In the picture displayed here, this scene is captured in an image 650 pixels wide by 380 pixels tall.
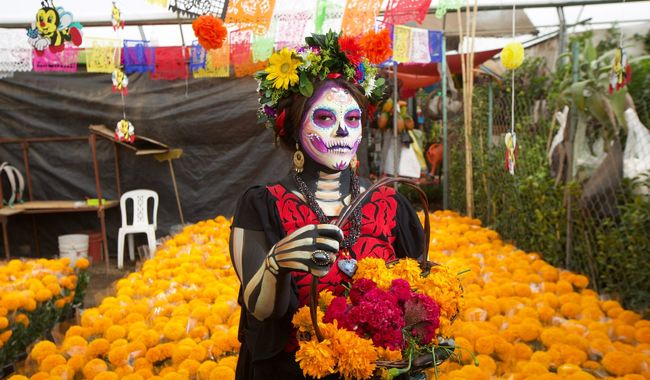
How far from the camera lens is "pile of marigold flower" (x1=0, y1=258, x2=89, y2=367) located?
2865 millimetres

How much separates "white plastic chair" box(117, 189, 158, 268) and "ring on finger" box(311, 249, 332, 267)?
18.8 ft

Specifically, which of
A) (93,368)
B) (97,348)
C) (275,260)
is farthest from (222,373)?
(275,260)

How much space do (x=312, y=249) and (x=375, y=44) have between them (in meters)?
0.84

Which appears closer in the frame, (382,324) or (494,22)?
(382,324)

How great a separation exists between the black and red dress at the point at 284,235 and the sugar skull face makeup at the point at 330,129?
0.50ft

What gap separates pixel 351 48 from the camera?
1.64 metres

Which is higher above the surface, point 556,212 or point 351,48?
point 351,48

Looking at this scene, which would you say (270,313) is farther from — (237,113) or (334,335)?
(237,113)

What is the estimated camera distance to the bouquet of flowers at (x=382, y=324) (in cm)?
118

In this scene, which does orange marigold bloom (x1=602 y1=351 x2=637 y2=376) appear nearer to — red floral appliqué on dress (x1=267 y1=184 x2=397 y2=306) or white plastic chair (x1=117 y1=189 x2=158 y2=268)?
red floral appliqué on dress (x1=267 y1=184 x2=397 y2=306)

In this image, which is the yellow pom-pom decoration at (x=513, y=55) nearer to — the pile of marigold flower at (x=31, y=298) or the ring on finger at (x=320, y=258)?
the ring on finger at (x=320, y=258)

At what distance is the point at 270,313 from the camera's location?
133 centimetres

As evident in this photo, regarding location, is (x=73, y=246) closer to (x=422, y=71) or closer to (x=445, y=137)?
(x=445, y=137)

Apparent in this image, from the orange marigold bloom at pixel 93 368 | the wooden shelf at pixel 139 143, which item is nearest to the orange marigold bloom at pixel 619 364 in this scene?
the orange marigold bloom at pixel 93 368
